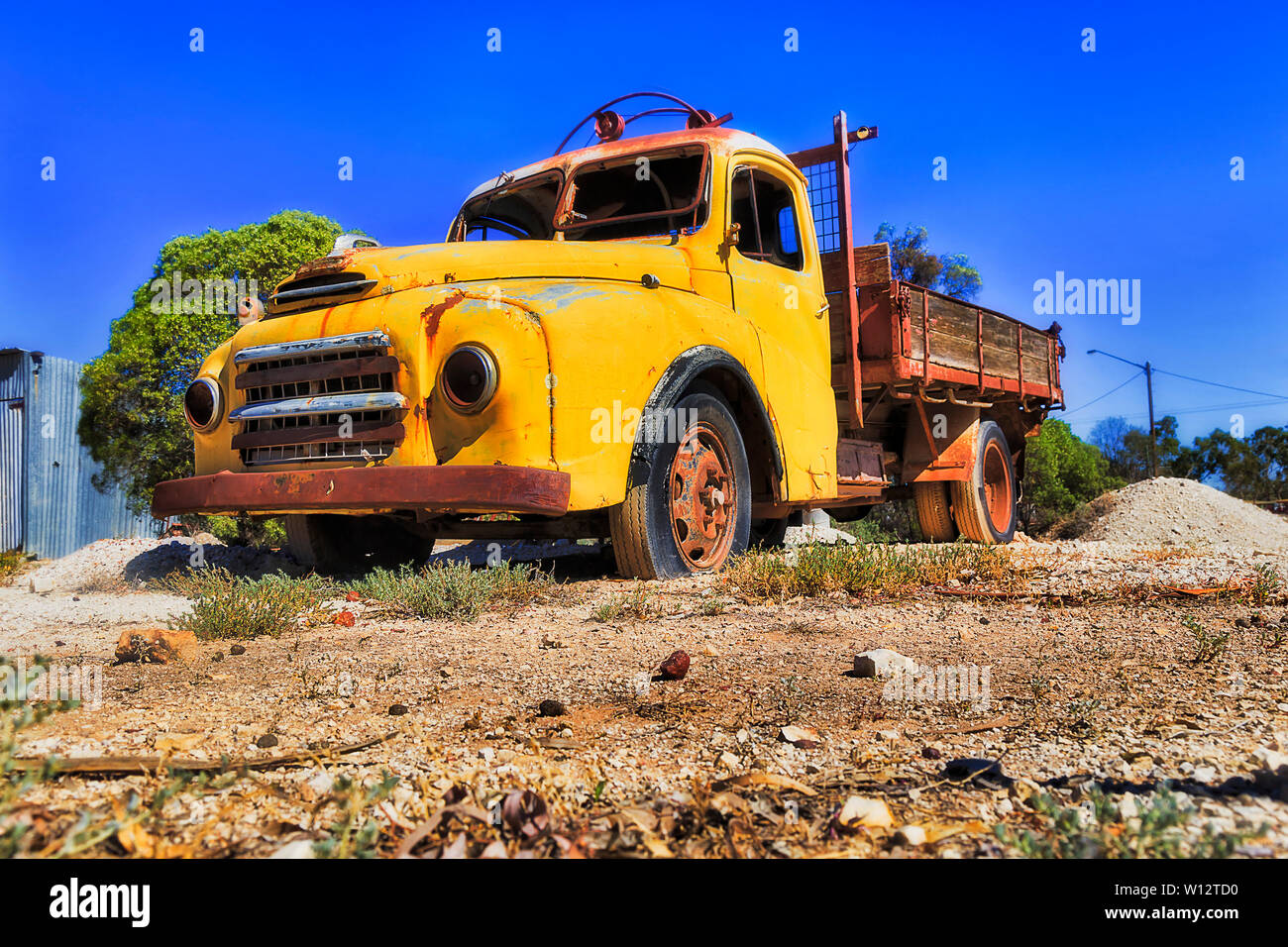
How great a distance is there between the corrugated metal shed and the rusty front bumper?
10118 millimetres

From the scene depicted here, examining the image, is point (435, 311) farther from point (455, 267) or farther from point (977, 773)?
point (977, 773)

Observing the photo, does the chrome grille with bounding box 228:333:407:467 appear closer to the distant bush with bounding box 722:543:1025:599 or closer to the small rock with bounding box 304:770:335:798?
the distant bush with bounding box 722:543:1025:599

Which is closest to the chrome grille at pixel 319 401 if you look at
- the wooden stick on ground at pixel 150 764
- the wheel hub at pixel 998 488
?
the wooden stick on ground at pixel 150 764

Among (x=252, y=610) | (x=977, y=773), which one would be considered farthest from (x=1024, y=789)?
(x=252, y=610)

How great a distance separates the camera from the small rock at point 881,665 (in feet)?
8.79

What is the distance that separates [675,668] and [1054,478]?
17.8 metres

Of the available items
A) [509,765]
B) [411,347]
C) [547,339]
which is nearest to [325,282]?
[411,347]

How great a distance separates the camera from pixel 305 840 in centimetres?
142

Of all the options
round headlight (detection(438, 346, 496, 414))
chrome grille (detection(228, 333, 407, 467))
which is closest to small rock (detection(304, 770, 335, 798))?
round headlight (detection(438, 346, 496, 414))

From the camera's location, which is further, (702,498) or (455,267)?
(702,498)

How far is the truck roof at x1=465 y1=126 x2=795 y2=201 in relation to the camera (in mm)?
5648

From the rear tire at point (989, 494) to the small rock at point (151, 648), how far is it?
7.22m

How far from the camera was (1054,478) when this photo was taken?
59.5 feet
